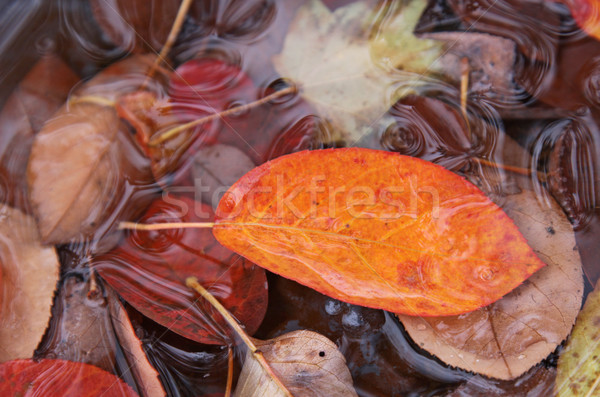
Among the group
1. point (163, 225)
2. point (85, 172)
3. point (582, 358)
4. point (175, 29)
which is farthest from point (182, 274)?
point (582, 358)

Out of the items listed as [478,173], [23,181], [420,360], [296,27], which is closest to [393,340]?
[420,360]

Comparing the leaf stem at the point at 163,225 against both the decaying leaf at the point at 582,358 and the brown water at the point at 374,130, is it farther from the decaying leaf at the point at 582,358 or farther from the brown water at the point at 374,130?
the decaying leaf at the point at 582,358

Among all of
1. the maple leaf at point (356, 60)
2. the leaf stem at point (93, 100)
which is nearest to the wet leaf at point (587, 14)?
the maple leaf at point (356, 60)

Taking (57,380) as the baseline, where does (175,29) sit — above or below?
above

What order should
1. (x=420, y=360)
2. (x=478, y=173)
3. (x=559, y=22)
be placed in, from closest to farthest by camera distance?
(x=420, y=360), (x=478, y=173), (x=559, y=22)

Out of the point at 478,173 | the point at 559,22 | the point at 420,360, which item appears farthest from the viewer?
the point at 559,22

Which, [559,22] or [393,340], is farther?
[559,22]

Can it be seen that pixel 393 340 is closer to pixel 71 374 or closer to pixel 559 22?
pixel 71 374

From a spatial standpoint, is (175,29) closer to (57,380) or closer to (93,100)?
(93,100)
